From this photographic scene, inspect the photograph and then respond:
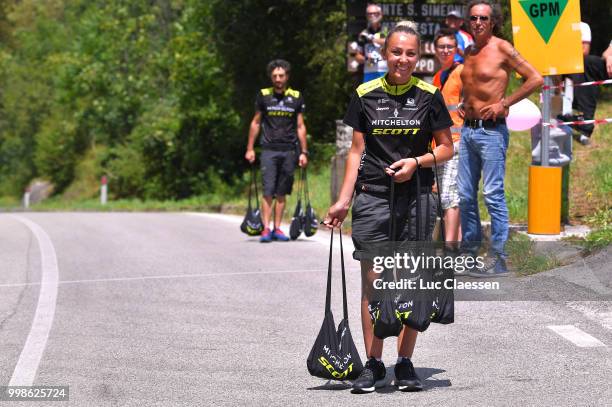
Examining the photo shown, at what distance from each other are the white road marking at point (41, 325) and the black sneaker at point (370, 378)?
1807 millimetres

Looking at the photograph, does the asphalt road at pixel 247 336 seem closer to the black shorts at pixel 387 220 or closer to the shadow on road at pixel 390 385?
the shadow on road at pixel 390 385

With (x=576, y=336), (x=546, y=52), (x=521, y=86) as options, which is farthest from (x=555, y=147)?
(x=576, y=336)

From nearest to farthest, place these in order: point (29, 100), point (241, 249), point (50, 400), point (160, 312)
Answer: point (50, 400) < point (160, 312) < point (241, 249) < point (29, 100)


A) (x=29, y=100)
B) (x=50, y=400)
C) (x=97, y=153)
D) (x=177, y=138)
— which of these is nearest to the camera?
(x=50, y=400)

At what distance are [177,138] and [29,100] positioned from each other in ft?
111

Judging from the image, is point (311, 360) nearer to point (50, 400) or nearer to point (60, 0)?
point (50, 400)

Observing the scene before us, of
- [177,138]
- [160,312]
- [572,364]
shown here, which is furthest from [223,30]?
[572,364]

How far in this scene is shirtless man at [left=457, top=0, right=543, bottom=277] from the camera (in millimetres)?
9828

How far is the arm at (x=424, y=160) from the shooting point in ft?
20.6

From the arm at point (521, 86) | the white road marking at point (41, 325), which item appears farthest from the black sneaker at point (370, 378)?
the arm at point (521, 86)

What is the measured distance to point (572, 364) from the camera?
22.7ft

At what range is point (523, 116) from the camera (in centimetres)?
1143

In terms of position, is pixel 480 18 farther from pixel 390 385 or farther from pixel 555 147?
pixel 390 385

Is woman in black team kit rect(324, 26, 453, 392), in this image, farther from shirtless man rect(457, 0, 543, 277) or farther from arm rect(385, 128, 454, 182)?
shirtless man rect(457, 0, 543, 277)
